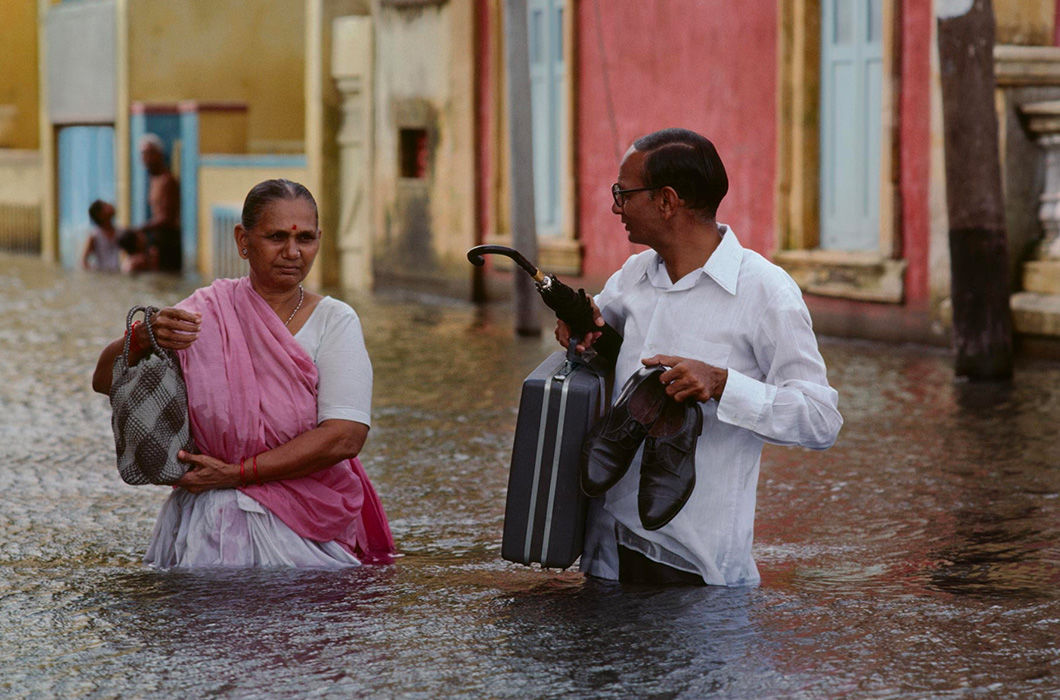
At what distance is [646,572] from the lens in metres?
5.13

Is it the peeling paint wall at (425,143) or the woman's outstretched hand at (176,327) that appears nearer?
the woman's outstretched hand at (176,327)

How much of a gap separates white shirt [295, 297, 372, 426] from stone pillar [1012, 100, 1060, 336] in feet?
25.8

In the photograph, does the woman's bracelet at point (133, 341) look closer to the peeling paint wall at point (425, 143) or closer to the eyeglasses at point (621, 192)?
the eyeglasses at point (621, 192)

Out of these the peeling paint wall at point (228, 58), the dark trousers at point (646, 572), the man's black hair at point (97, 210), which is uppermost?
the peeling paint wall at point (228, 58)

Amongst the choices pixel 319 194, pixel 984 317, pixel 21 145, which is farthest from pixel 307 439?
pixel 21 145

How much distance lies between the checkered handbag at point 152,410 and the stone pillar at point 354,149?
54.9ft

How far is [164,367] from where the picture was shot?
17.7ft

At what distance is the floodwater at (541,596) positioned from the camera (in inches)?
183

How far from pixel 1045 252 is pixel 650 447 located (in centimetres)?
875

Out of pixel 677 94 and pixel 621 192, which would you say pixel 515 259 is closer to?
pixel 621 192

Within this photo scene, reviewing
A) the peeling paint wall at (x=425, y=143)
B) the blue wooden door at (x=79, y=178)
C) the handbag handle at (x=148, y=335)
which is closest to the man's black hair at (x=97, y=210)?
the blue wooden door at (x=79, y=178)

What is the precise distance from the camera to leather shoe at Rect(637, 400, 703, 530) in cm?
488

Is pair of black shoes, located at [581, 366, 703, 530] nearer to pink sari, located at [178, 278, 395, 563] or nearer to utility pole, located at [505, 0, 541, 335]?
pink sari, located at [178, 278, 395, 563]

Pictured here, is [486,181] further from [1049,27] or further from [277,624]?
[277,624]
